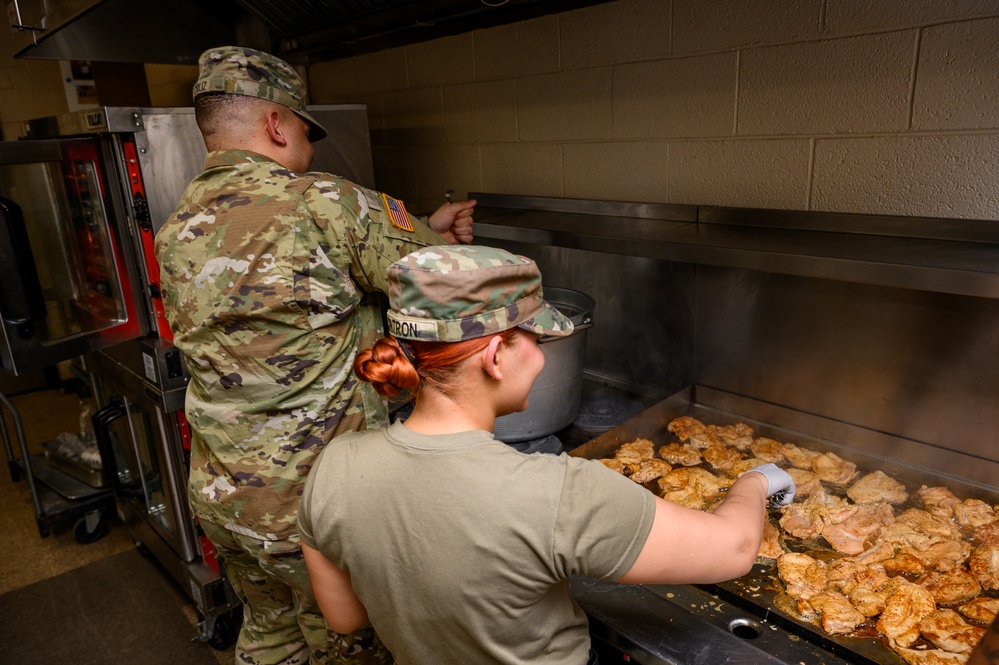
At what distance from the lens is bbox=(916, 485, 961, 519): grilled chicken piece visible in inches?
62.4

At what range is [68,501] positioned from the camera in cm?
316

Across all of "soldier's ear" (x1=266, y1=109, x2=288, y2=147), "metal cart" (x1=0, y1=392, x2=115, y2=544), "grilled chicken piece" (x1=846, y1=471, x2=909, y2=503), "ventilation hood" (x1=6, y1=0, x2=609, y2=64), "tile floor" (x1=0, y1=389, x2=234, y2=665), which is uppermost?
"ventilation hood" (x1=6, y1=0, x2=609, y2=64)

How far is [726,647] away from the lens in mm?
1227

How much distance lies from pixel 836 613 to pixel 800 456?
0.65 metres

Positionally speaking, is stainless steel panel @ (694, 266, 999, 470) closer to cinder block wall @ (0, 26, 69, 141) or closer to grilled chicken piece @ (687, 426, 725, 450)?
grilled chicken piece @ (687, 426, 725, 450)

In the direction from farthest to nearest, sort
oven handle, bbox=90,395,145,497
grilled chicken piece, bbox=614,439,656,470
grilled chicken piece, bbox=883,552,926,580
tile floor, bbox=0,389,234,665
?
tile floor, bbox=0,389,234,665
oven handle, bbox=90,395,145,497
grilled chicken piece, bbox=614,439,656,470
grilled chicken piece, bbox=883,552,926,580

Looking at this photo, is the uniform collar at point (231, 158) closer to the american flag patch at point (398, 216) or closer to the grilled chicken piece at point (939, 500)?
the american flag patch at point (398, 216)

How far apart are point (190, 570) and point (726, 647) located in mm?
2106

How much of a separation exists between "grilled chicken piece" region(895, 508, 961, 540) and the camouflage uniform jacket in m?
1.37

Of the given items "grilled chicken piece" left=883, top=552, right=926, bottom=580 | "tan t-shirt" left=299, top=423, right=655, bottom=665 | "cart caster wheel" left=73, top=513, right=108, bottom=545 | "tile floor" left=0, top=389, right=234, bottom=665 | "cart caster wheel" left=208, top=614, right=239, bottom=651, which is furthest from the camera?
"cart caster wheel" left=73, top=513, right=108, bottom=545

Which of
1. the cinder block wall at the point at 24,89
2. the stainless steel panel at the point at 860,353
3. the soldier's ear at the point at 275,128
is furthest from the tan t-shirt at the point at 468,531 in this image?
the cinder block wall at the point at 24,89

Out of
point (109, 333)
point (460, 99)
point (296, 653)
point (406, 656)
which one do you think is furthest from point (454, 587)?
point (460, 99)

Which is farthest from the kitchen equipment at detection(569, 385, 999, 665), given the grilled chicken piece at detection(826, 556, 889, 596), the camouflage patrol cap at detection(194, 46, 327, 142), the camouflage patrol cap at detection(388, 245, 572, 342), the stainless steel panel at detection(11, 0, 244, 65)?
the stainless steel panel at detection(11, 0, 244, 65)

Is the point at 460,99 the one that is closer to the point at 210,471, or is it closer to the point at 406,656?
the point at 210,471
